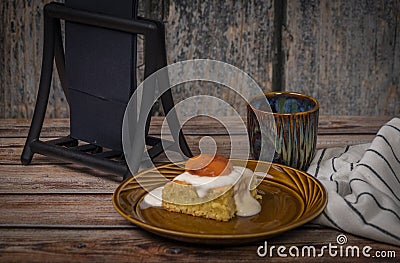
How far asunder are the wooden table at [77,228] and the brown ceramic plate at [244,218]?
0.02m

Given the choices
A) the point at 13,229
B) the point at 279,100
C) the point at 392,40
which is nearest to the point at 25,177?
the point at 13,229

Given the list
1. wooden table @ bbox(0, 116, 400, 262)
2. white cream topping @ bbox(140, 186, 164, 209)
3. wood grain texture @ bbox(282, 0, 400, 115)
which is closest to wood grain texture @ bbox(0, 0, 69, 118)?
wooden table @ bbox(0, 116, 400, 262)

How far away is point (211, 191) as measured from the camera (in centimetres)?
108

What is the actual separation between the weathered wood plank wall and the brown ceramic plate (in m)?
0.57

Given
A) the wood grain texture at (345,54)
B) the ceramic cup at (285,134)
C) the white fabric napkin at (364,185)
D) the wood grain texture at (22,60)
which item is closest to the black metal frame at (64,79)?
the ceramic cup at (285,134)

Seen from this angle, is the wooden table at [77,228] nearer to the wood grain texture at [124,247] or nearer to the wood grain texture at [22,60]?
the wood grain texture at [124,247]

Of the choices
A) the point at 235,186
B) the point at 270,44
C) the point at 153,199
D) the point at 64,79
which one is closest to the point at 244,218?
the point at 235,186

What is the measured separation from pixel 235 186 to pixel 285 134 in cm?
19

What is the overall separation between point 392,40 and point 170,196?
882 mm

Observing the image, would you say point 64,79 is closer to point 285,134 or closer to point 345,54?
point 285,134

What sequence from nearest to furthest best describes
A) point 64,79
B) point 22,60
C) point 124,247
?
point 124,247, point 64,79, point 22,60

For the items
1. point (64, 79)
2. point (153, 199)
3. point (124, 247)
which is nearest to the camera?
point (124, 247)

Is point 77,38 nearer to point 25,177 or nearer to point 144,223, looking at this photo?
point 25,177

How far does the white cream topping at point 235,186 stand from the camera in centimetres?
109
